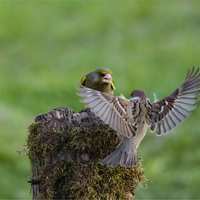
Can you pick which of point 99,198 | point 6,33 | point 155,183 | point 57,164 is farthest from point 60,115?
point 6,33

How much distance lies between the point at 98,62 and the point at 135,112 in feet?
22.8

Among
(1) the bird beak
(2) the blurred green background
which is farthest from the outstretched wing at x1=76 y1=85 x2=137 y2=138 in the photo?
(2) the blurred green background

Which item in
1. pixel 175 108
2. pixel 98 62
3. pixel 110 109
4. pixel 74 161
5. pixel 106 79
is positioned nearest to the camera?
pixel 74 161

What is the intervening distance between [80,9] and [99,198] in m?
11.5

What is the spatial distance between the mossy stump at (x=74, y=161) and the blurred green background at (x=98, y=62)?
2327 mm

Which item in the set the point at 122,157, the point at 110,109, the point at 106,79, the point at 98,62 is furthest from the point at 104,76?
the point at 98,62

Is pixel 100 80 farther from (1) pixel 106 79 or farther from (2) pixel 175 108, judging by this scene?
(2) pixel 175 108

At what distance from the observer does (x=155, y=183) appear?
25.5ft

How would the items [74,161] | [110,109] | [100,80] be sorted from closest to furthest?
[74,161] → [110,109] → [100,80]

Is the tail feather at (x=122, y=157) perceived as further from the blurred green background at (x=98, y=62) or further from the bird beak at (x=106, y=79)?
the blurred green background at (x=98, y=62)

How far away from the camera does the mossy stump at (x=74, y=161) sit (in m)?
3.91

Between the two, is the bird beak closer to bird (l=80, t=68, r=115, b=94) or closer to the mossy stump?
bird (l=80, t=68, r=115, b=94)

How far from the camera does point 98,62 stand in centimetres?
1140

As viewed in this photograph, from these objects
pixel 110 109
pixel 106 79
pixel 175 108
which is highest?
pixel 106 79
